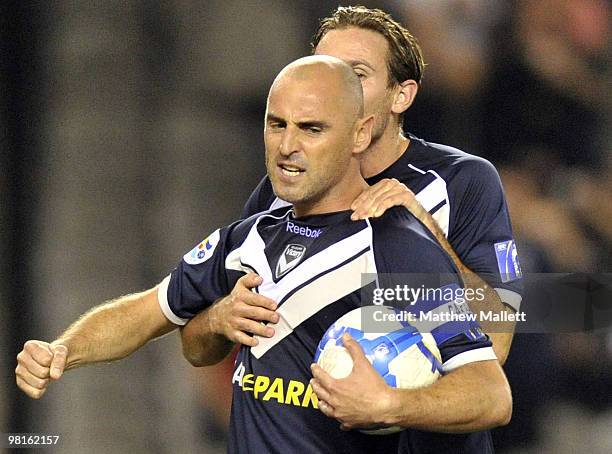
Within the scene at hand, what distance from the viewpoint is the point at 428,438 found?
2.55 metres

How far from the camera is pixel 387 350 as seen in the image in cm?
212

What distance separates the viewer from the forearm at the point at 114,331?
2.61 meters

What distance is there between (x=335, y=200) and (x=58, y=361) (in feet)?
2.54

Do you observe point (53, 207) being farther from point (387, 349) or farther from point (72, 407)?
point (387, 349)

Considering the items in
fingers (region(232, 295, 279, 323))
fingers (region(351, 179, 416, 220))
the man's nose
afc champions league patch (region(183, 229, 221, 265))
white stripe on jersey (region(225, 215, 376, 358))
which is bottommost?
fingers (region(232, 295, 279, 323))

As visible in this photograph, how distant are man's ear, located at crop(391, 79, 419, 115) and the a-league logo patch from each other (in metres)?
0.94

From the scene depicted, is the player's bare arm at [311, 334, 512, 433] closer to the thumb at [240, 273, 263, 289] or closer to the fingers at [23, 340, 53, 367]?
the thumb at [240, 273, 263, 289]

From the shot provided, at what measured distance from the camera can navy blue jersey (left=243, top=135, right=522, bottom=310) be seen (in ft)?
9.89

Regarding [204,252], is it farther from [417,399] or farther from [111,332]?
[417,399]

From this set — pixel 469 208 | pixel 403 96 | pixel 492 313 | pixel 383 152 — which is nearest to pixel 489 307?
pixel 492 313

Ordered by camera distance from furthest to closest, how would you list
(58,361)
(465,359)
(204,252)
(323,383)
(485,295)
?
(485,295)
(204,252)
(58,361)
(465,359)
(323,383)

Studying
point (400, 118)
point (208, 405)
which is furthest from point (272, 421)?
point (208, 405)

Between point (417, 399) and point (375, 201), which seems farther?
point (375, 201)

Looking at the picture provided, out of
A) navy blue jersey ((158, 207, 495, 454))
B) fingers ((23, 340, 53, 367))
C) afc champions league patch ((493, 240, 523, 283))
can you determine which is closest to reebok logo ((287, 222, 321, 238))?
navy blue jersey ((158, 207, 495, 454))
